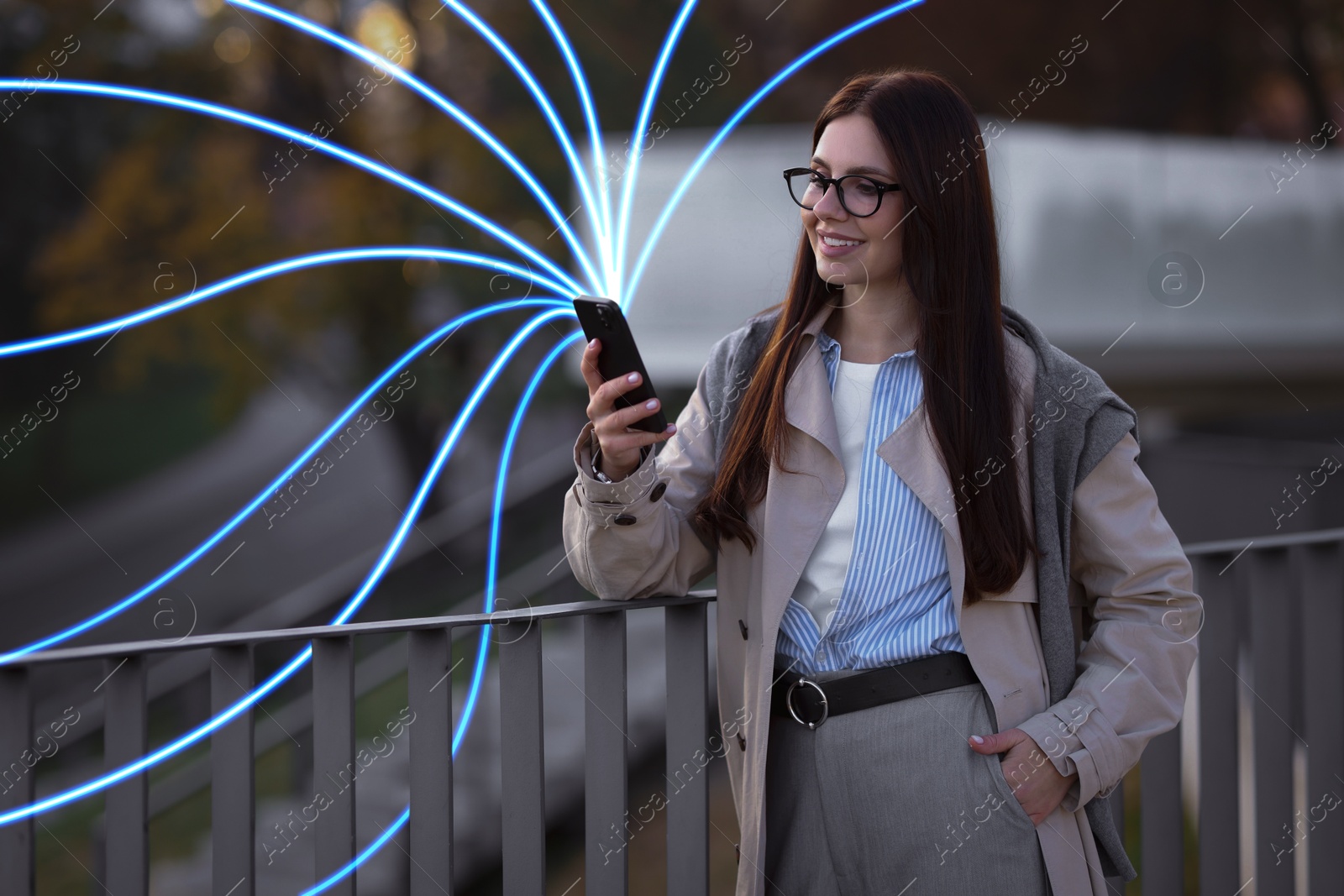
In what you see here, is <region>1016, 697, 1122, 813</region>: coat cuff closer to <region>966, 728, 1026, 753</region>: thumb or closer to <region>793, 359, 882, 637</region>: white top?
<region>966, 728, 1026, 753</region>: thumb

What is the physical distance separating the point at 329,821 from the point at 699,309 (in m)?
7.81

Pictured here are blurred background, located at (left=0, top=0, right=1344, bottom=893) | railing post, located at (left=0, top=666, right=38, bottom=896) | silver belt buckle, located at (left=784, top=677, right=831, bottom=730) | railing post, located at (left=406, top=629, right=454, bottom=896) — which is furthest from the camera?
blurred background, located at (left=0, top=0, right=1344, bottom=893)

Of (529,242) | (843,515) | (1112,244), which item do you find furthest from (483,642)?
(1112,244)

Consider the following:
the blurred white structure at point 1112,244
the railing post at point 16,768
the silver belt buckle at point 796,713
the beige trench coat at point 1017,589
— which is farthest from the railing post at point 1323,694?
the blurred white structure at point 1112,244

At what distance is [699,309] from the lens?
31.7 feet

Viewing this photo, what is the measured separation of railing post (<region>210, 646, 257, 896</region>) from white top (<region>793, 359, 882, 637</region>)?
1007 millimetres

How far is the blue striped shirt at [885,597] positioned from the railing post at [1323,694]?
4.69 ft

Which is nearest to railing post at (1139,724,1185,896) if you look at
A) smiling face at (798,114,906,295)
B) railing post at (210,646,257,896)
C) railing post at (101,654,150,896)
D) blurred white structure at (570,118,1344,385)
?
smiling face at (798,114,906,295)

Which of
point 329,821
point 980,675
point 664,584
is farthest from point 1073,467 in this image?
point 329,821

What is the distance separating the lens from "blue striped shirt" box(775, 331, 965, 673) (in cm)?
201

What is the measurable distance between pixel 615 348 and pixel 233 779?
1.03 meters

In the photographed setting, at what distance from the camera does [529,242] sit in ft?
27.5

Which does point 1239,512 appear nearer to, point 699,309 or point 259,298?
point 699,309

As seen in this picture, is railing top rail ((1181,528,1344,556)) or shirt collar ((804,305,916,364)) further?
railing top rail ((1181,528,1344,556))
